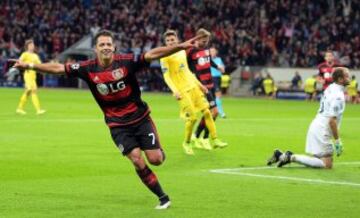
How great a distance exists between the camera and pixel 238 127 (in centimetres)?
2630

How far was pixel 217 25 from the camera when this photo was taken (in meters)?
55.8

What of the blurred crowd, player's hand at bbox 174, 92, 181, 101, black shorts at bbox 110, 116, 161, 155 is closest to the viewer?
black shorts at bbox 110, 116, 161, 155

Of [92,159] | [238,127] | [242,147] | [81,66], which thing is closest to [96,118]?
[238,127]

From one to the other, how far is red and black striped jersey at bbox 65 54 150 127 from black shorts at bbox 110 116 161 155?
0.07 meters

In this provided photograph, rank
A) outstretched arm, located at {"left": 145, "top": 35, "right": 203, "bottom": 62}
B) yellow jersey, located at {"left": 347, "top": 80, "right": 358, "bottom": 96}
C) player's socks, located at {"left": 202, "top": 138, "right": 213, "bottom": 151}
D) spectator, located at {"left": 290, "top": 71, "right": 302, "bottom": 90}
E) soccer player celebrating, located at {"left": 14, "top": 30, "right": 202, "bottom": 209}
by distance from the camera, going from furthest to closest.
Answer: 1. spectator, located at {"left": 290, "top": 71, "right": 302, "bottom": 90}
2. yellow jersey, located at {"left": 347, "top": 80, "right": 358, "bottom": 96}
3. player's socks, located at {"left": 202, "top": 138, "right": 213, "bottom": 151}
4. soccer player celebrating, located at {"left": 14, "top": 30, "right": 202, "bottom": 209}
5. outstretched arm, located at {"left": 145, "top": 35, "right": 203, "bottom": 62}

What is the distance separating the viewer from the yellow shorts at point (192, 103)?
18.8 metres

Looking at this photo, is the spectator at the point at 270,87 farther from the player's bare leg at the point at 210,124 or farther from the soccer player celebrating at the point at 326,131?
the soccer player celebrating at the point at 326,131

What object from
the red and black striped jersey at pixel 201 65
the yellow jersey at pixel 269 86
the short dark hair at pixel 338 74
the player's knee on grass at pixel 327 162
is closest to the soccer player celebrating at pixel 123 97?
the player's knee on grass at pixel 327 162

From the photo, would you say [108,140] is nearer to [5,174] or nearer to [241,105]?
[5,174]

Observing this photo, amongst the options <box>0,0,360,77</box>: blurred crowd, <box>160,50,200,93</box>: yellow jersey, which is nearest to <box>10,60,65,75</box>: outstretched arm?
<box>160,50,200,93</box>: yellow jersey

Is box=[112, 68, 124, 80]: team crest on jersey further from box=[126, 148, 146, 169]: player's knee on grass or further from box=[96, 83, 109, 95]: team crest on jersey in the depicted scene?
box=[126, 148, 146, 169]: player's knee on grass

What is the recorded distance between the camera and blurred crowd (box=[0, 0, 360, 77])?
50938mm

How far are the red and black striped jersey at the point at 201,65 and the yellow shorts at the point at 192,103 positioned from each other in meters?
1.86

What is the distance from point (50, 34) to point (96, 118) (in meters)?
33.6
